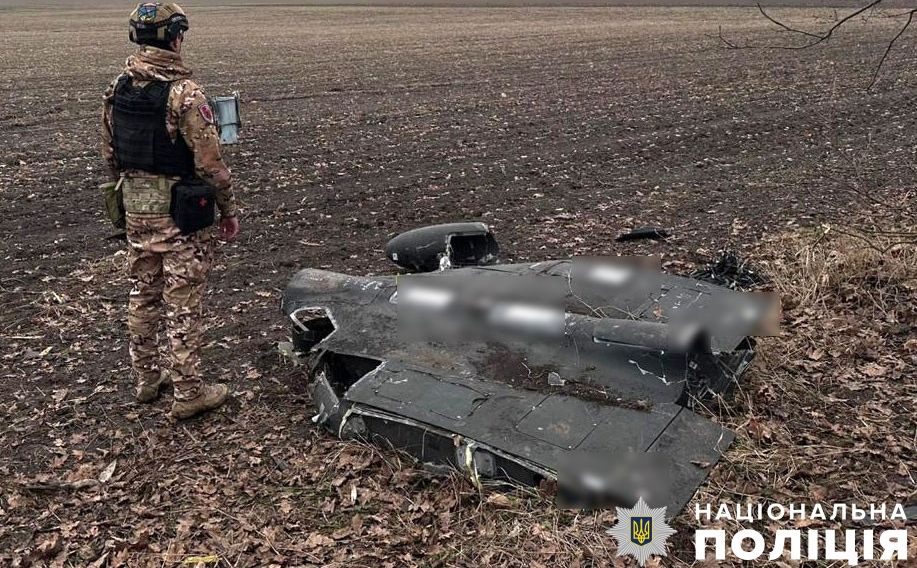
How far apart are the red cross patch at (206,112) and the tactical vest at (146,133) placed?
189mm

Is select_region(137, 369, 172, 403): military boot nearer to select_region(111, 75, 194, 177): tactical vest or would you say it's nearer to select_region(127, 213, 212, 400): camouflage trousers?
select_region(127, 213, 212, 400): camouflage trousers

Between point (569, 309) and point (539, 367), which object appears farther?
point (569, 309)

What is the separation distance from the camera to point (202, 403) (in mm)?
5082

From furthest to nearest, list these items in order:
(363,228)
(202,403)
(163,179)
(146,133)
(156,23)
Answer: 1. (363,228)
2. (202,403)
3. (163,179)
4. (146,133)
5. (156,23)

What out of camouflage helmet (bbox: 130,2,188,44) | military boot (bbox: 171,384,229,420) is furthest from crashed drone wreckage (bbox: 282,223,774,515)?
camouflage helmet (bbox: 130,2,188,44)

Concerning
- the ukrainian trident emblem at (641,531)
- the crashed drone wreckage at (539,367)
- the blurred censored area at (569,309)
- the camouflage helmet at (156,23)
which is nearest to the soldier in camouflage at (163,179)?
the camouflage helmet at (156,23)

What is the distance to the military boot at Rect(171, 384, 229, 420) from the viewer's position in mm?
5027

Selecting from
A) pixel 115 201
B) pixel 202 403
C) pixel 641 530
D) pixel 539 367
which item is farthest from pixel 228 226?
pixel 641 530

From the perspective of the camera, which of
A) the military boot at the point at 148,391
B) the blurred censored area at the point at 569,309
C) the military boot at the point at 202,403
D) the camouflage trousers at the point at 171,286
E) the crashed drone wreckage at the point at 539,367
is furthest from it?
the military boot at the point at 148,391

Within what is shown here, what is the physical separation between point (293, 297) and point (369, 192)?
4.58m

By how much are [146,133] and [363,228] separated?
4.22 m

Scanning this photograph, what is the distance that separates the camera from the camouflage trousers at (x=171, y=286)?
4.85 metres

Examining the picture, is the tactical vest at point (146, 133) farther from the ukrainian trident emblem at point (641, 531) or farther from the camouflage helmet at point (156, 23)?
the ukrainian trident emblem at point (641, 531)

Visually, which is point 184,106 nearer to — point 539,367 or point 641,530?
point 539,367
